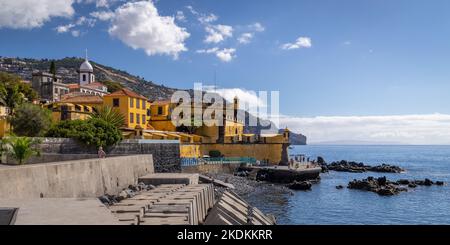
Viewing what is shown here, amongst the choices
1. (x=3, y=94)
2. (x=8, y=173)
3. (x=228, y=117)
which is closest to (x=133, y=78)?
(x=228, y=117)

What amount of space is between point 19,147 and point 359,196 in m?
27.8

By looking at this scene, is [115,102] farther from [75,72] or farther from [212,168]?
[75,72]

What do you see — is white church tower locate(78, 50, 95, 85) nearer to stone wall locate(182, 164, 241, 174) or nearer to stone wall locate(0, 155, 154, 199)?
stone wall locate(182, 164, 241, 174)

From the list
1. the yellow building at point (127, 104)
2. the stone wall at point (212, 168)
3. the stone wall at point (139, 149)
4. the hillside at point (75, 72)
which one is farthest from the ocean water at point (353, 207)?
the hillside at point (75, 72)

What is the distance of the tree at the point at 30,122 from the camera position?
30047 millimetres

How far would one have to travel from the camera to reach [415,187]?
143 ft

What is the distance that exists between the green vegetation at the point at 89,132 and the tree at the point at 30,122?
2.19ft

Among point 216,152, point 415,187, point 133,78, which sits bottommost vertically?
point 415,187

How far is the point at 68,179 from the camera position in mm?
13055

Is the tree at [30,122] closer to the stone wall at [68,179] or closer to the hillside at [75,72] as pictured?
the stone wall at [68,179]

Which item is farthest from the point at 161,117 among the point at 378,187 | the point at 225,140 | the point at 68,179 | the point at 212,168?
the point at 68,179

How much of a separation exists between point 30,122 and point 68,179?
1924cm
